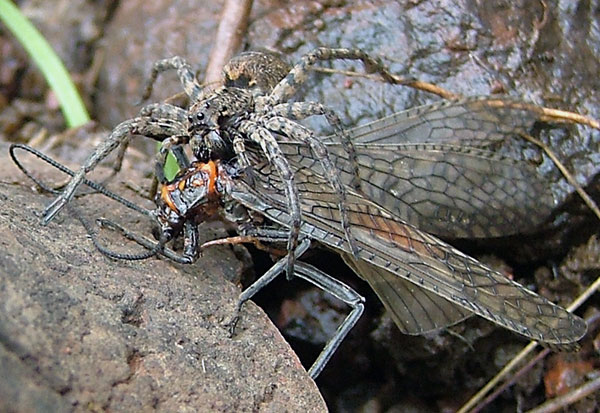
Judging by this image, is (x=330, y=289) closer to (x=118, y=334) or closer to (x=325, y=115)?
(x=325, y=115)

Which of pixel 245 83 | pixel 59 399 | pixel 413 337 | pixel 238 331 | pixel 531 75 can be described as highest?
pixel 531 75

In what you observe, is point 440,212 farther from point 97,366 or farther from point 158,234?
point 97,366

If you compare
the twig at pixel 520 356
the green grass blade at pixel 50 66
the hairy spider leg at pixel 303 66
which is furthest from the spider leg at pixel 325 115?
the green grass blade at pixel 50 66

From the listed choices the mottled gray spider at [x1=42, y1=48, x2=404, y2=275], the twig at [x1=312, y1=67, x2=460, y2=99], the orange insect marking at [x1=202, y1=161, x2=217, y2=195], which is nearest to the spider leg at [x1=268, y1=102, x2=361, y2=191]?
the mottled gray spider at [x1=42, y1=48, x2=404, y2=275]

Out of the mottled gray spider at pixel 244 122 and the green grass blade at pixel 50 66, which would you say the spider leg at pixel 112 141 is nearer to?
the mottled gray spider at pixel 244 122

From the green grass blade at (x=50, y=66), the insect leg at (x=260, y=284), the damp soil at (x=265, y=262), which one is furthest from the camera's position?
the green grass blade at (x=50, y=66)

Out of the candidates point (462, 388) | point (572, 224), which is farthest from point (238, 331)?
point (572, 224)

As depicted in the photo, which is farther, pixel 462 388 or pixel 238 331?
pixel 462 388
